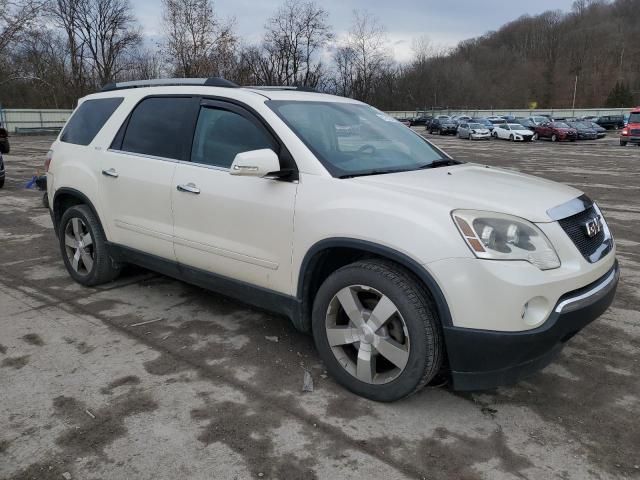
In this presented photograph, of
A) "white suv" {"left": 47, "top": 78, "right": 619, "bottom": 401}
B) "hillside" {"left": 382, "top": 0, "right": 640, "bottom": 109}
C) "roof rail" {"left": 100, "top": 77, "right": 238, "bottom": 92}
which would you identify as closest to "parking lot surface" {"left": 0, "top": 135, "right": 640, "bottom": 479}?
"white suv" {"left": 47, "top": 78, "right": 619, "bottom": 401}

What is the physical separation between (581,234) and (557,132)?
3848cm

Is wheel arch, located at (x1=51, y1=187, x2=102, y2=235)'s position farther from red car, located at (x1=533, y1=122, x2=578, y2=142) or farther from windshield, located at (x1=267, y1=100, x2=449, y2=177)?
red car, located at (x1=533, y1=122, x2=578, y2=142)

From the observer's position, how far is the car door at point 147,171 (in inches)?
159

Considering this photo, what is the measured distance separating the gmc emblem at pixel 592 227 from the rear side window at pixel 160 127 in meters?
2.72

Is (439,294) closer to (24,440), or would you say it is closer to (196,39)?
(24,440)

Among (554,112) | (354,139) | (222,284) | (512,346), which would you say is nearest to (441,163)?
(354,139)

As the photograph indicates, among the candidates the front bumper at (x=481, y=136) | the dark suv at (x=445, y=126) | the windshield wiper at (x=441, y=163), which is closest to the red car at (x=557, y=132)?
the front bumper at (x=481, y=136)

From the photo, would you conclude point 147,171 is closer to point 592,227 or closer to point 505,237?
point 505,237

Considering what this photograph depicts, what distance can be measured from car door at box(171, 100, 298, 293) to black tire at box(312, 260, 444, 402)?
48cm

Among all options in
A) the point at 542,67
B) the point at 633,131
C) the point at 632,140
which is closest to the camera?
the point at 633,131

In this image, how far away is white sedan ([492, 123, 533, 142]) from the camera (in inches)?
1515

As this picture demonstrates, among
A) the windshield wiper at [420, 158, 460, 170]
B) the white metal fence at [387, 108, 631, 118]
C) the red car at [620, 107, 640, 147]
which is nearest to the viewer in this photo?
the windshield wiper at [420, 158, 460, 170]

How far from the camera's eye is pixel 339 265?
3.42 m

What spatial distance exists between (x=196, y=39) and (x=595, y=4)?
124782mm
